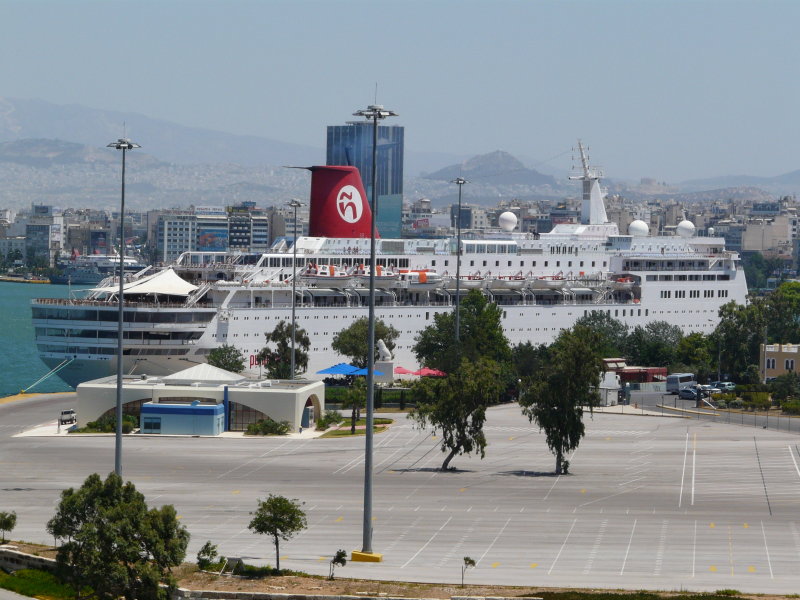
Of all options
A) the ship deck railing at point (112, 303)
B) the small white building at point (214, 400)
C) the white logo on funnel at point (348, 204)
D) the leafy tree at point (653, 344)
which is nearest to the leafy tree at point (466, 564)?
the small white building at point (214, 400)

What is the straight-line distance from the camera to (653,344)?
75438 millimetres

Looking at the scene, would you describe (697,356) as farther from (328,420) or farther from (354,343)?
(328,420)

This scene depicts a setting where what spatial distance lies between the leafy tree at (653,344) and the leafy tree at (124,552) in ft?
170

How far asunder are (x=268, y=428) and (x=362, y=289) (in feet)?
74.2

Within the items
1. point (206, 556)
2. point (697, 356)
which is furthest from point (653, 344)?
point (206, 556)

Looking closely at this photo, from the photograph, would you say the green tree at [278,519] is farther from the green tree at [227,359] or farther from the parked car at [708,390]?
the parked car at [708,390]

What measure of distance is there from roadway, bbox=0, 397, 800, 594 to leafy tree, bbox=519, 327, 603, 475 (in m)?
1.08

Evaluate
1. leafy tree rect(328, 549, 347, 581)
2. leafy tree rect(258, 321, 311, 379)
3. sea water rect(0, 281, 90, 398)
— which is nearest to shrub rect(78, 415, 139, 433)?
leafy tree rect(258, 321, 311, 379)

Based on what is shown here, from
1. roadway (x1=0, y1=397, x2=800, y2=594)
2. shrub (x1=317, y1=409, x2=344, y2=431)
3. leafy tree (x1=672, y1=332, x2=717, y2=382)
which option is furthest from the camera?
leafy tree (x1=672, y1=332, x2=717, y2=382)

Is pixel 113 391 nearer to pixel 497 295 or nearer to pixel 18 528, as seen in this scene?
pixel 18 528

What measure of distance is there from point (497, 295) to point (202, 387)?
2901 centimetres

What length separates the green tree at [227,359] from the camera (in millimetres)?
63500

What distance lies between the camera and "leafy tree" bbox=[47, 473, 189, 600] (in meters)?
25.1

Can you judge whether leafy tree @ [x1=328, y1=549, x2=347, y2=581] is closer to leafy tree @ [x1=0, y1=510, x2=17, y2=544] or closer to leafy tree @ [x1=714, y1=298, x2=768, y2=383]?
leafy tree @ [x1=0, y1=510, x2=17, y2=544]
